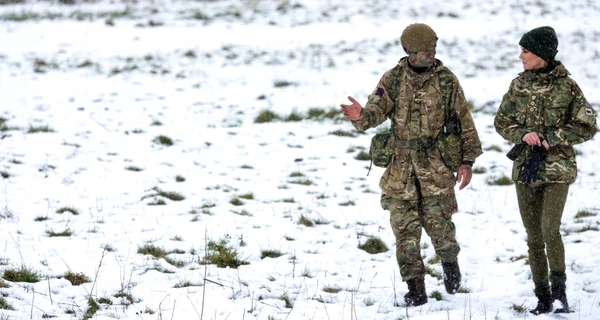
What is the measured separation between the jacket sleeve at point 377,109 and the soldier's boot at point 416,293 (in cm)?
123

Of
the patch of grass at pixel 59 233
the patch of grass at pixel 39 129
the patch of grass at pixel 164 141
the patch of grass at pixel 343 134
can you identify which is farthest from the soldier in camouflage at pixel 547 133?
the patch of grass at pixel 39 129

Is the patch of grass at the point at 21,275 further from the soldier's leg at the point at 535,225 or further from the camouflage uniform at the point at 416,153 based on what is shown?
the soldier's leg at the point at 535,225

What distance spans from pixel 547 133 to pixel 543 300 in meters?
1.23

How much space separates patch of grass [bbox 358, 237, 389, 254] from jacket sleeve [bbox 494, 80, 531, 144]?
6.66ft

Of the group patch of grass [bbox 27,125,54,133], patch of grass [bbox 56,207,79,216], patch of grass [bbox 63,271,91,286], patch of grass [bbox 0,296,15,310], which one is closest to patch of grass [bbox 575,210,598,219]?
patch of grass [bbox 63,271,91,286]

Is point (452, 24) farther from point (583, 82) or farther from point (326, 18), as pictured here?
point (583, 82)

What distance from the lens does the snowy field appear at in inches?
199

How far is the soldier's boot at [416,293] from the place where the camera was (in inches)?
192

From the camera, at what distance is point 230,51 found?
16.8m

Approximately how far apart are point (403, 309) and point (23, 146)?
677cm

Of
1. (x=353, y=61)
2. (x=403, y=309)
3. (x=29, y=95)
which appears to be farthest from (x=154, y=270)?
(x=353, y=61)

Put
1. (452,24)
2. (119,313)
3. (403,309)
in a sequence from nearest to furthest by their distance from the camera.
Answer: (119,313), (403,309), (452,24)

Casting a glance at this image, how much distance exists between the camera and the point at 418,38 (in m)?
4.55

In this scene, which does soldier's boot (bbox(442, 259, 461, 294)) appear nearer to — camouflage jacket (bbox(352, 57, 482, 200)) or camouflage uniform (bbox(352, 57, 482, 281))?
camouflage uniform (bbox(352, 57, 482, 281))
